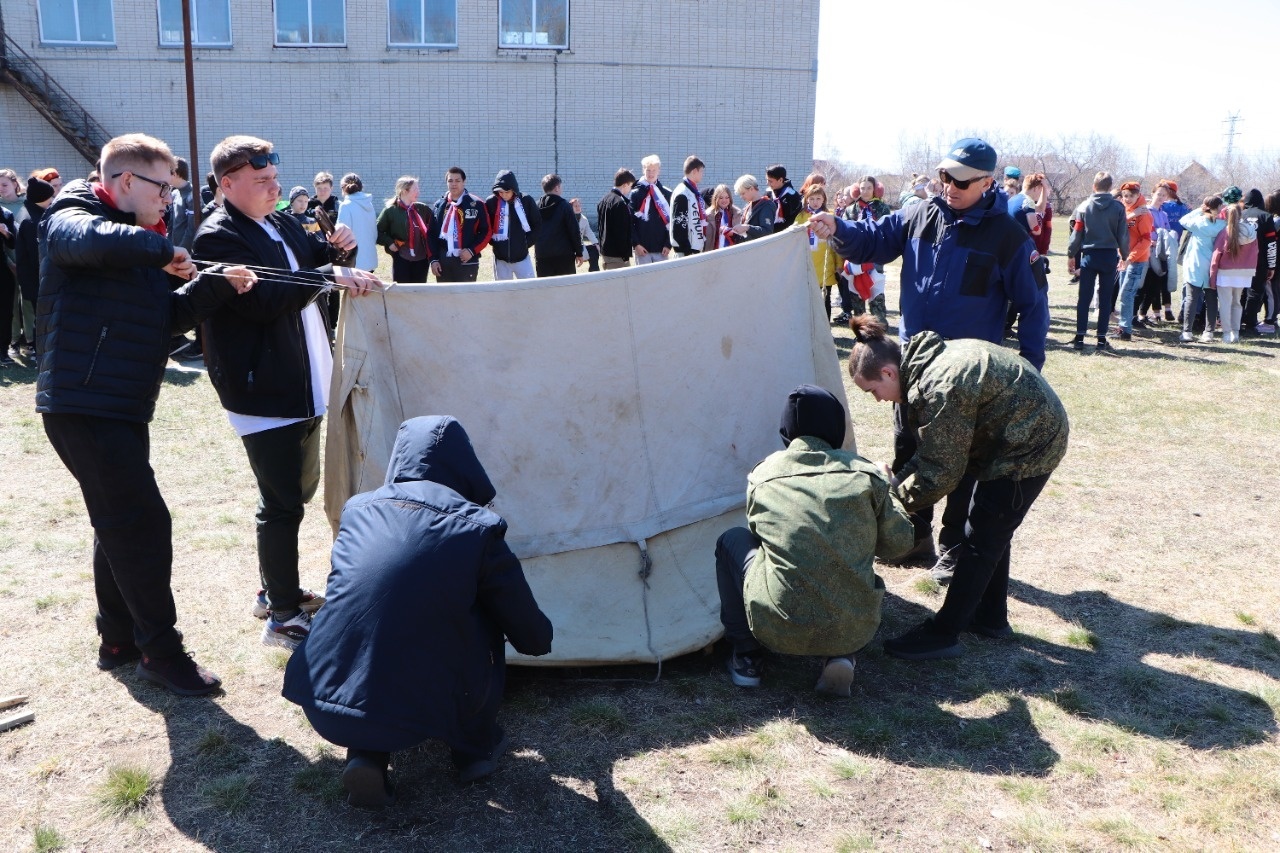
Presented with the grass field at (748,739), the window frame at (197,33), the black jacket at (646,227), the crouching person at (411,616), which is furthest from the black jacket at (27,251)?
the window frame at (197,33)

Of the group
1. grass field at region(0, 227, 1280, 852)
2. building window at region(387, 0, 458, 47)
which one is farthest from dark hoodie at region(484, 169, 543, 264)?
building window at region(387, 0, 458, 47)

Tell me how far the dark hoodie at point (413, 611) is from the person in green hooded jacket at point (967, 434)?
1.66 meters

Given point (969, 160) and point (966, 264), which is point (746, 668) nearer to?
point (966, 264)

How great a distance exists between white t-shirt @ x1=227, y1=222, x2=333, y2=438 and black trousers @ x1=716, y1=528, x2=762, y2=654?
1707mm

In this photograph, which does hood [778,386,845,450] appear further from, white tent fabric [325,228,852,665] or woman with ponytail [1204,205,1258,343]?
woman with ponytail [1204,205,1258,343]

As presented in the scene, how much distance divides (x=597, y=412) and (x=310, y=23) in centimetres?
1858

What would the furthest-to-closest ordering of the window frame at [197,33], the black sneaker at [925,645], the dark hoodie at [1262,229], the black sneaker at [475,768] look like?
the window frame at [197,33] < the dark hoodie at [1262,229] < the black sneaker at [925,645] < the black sneaker at [475,768]

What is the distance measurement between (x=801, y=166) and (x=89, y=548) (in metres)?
18.3

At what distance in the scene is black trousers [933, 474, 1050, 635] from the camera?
13.0 ft

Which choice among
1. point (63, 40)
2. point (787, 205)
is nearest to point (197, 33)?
point (63, 40)

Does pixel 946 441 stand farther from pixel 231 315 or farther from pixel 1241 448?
pixel 1241 448

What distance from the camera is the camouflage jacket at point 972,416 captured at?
3.75 metres

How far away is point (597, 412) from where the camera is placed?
14.1 ft

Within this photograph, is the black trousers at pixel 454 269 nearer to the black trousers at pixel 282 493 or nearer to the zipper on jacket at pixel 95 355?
the black trousers at pixel 282 493
